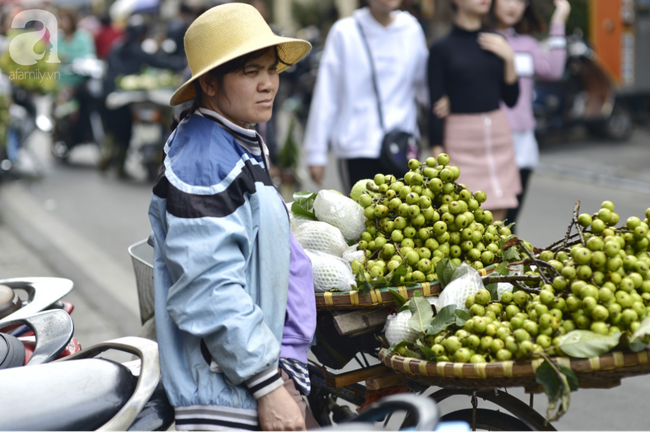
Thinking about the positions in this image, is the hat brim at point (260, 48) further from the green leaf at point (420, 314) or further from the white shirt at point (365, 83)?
the white shirt at point (365, 83)

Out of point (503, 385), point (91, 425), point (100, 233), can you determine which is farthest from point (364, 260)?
point (100, 233)

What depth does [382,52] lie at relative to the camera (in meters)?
4.19

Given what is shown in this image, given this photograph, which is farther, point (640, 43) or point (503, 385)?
point (640, 43)

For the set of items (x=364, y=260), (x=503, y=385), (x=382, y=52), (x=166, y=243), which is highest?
(x=382, y=52)

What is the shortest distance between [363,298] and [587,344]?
66cm

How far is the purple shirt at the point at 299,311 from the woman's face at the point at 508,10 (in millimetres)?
2957

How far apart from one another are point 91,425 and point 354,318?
0.81 m

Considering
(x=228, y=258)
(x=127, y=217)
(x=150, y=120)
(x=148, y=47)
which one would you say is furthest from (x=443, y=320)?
(x=148, y=47)

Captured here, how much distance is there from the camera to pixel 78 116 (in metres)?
12.1

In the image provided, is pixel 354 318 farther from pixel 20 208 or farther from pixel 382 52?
pixel 20 208

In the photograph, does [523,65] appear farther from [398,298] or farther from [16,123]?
[16,123]

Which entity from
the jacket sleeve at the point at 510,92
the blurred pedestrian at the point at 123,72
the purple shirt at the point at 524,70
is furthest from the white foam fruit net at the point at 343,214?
the blurred pedestrian at the point at 123,72

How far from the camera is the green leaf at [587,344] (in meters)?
1.80

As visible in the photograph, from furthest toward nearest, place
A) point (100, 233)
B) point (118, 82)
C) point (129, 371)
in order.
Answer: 1. point (118, 82)
2. point (100, 233)
3. point (129, 371)
